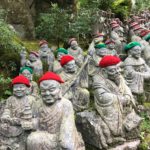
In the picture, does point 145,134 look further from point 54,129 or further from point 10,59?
point 10,59

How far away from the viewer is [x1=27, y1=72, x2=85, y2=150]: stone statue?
5.52 meters

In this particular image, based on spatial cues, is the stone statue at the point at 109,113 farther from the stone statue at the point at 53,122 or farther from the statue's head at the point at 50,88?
the statue's head at the point at 50,88

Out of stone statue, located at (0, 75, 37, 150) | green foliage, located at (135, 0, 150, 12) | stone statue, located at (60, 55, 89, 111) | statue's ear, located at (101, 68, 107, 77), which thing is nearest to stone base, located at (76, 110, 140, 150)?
statue's ear, located at (101, 68, 107, 77)

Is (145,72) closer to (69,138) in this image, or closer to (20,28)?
(69,138)

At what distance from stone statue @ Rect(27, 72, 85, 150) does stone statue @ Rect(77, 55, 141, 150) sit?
1.22 metres

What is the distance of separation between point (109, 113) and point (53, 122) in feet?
4.97

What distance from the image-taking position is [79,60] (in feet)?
38.2

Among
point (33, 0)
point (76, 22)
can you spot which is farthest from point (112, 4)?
point (76, 22)

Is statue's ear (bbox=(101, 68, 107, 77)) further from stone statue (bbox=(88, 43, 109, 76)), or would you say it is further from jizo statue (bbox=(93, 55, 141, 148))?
stone statue (bbox=(88, 43, 109, 76))

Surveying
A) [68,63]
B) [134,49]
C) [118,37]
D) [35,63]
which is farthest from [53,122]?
[118,37]

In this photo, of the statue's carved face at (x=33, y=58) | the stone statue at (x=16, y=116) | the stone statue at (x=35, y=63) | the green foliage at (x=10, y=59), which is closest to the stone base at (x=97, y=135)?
the stone statue at (x=16, y=116)

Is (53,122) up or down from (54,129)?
up

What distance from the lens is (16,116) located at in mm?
6293

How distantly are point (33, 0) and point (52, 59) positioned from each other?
21.0 feet
